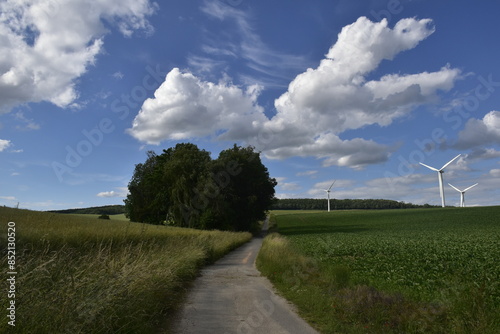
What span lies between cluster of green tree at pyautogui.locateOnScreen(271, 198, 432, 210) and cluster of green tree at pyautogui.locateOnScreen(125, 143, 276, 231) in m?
96.9

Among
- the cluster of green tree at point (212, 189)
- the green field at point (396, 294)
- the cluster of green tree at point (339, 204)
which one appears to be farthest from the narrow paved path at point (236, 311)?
the cluster of green tree at point (339, 204)

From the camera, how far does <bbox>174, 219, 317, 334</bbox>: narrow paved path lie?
7.16 metres

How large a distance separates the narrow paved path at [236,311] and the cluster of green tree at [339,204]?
456 feet

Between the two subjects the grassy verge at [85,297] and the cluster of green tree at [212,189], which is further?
the cluster of green tree at [212,189]

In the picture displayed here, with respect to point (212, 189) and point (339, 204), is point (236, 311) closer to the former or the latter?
point (212, 189)

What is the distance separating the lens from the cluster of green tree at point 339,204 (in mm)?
151163

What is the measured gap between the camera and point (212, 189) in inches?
1907

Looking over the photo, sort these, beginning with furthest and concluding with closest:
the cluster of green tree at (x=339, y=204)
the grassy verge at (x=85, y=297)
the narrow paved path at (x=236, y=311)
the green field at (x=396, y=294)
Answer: the cluster of green tree at (x=339, y=204), the narrow paved path at (x=236, y=311), the green field at (x=396, y=294), the grassy verge at (x=85, y=297)

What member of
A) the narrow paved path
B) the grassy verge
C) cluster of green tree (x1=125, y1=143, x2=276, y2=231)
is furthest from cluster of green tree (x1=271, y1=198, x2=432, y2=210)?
the grassy verge

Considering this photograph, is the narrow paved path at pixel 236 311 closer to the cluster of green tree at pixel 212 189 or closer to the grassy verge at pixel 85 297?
the grassy verge at pixel 85 297

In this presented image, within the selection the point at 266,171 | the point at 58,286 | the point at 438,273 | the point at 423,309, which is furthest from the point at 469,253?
the point at 266,171

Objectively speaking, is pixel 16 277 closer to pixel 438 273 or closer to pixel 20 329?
pixel 20 329

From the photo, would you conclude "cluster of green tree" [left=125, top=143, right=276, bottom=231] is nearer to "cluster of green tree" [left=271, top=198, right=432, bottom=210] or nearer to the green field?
the green field

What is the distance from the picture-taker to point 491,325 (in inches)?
235
